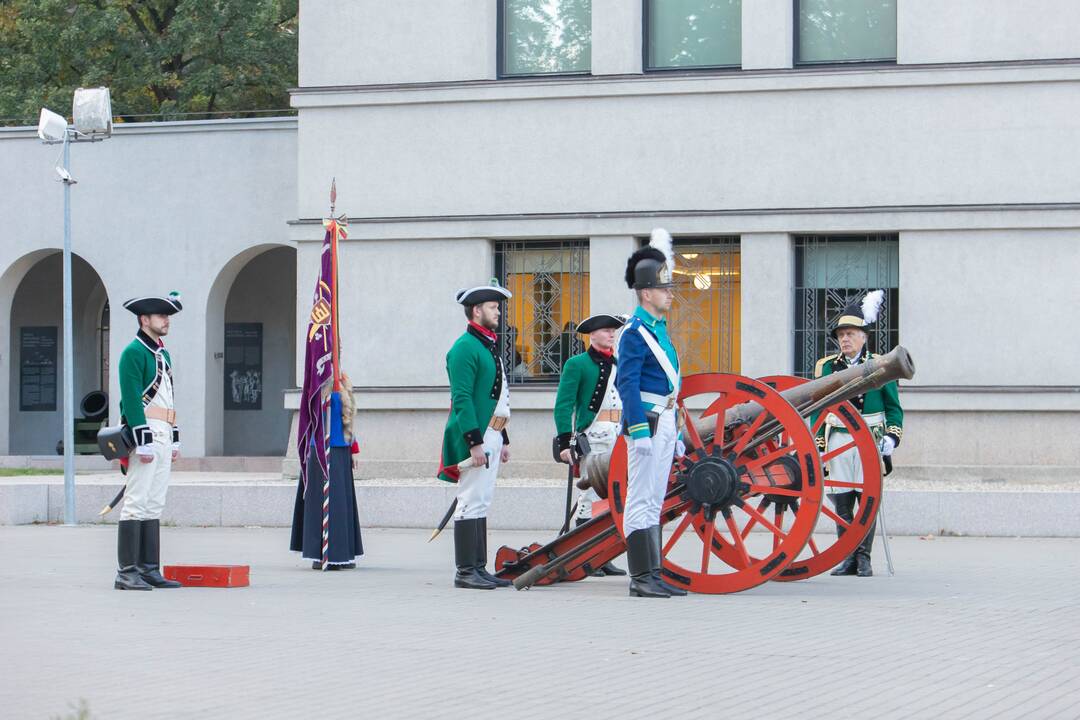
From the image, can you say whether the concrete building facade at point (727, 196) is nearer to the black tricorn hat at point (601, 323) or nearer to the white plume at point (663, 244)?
the black tricorn hat at point (601, 323)

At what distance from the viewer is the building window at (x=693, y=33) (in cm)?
2028

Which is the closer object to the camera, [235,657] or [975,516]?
[235,657]

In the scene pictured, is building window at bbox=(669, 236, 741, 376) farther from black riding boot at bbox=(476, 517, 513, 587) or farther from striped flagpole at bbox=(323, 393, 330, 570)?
black riding boot at bbox=(476, 517, 513, 587)

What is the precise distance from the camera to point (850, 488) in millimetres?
12289

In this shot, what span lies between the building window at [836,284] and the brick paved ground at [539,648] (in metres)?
6.91

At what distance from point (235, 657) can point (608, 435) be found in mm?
4874

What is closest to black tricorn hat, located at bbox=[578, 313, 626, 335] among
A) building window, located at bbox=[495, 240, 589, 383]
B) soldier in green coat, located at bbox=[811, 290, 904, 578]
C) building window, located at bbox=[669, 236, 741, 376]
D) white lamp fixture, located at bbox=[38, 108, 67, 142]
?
soldier in green coat, located at bbox=[811, 290, 904, 578]

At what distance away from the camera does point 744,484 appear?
10914 mm

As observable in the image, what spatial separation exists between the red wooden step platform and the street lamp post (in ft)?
21.3

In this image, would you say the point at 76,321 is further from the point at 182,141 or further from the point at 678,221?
the point at 678,221

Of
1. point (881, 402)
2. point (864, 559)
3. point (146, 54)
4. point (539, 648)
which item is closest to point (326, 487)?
point (864, 559)

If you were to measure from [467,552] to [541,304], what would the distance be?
928 cm

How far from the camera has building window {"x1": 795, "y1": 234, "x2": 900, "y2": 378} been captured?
776 inches

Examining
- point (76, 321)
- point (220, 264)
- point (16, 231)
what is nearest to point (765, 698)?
point (220, 264)
